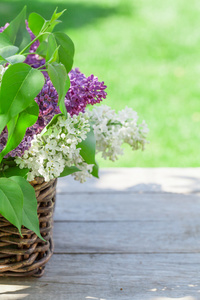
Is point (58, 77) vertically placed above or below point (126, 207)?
above

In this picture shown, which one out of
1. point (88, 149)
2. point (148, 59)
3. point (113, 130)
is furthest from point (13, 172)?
point (148, 59)

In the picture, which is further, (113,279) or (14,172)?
(113,279)

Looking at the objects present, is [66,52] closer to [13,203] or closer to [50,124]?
[50,124]

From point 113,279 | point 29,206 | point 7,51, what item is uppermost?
point 7,51

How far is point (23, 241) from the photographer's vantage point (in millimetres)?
772

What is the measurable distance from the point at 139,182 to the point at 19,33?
55cm

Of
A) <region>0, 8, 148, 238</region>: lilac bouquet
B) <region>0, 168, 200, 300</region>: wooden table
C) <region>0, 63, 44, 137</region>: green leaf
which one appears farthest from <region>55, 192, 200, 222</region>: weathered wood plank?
<region>0, 63, 44, 137</region>: green leaf

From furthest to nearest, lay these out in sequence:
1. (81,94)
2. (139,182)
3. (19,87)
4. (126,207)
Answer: (139,182) < (126,207) < (81,94) < (19,87)

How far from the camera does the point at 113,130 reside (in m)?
0.88

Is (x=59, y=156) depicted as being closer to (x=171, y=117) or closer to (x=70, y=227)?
(x=70, y=227)

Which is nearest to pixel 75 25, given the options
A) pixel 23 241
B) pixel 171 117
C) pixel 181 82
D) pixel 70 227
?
pixel 181 82

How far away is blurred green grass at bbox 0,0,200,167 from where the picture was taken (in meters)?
2.39

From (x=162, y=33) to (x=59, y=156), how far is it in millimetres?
3365

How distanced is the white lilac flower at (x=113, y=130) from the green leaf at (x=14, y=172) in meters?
0.19
